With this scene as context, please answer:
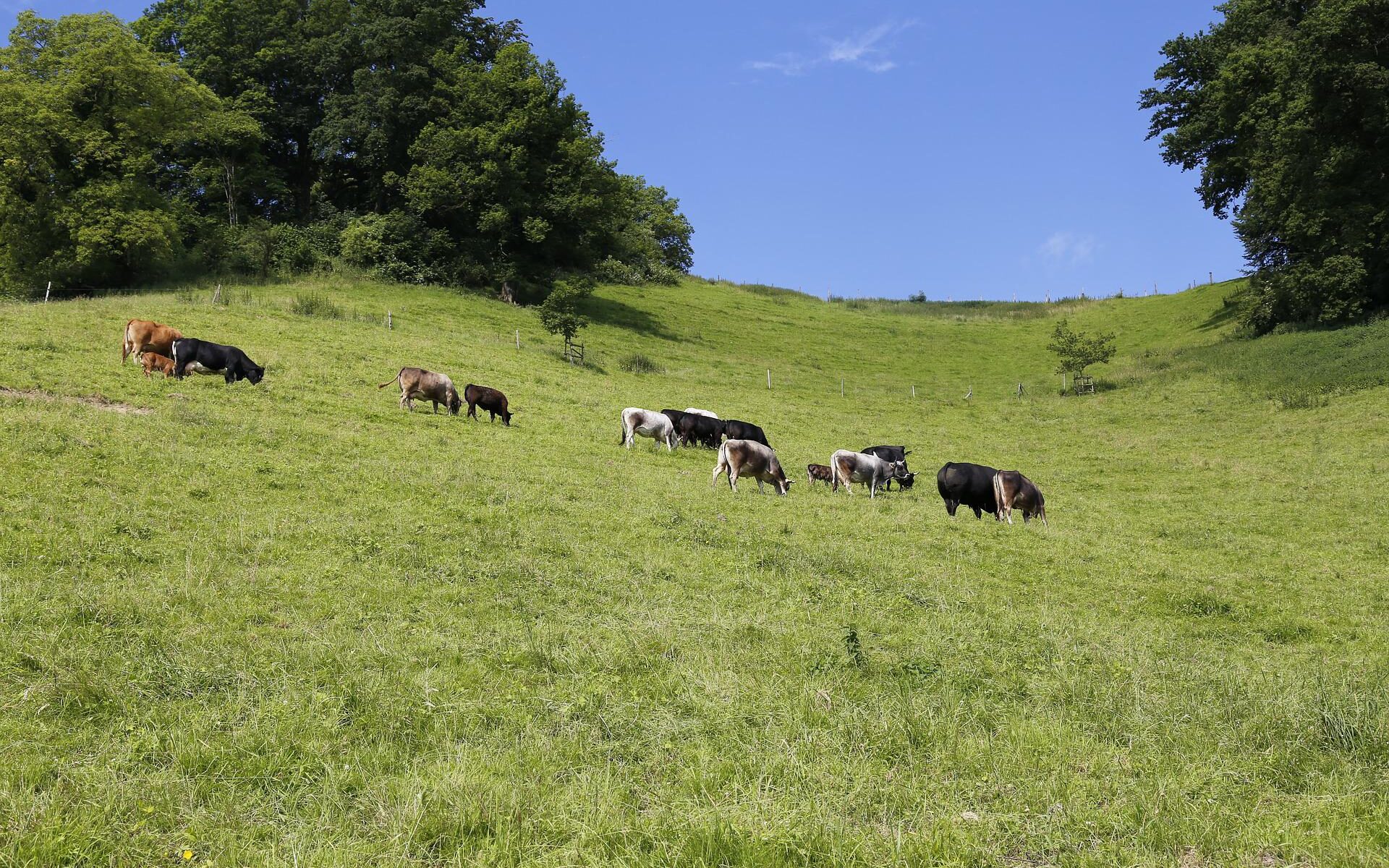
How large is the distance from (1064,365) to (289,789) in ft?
151

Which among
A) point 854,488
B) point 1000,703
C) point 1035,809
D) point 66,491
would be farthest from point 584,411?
point 1035,809

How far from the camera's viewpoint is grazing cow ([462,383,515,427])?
2430 centimetres

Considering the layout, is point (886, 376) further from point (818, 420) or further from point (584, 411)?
point (584, 411)

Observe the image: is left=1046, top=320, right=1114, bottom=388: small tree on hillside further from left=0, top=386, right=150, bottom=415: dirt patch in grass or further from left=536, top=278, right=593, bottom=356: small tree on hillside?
left=0, top=386, right=150, bottom=415: dirt patch in grass

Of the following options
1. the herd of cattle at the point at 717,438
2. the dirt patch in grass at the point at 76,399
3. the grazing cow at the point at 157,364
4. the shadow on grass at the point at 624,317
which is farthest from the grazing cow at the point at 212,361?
the shadow on grass at the point at 624,317

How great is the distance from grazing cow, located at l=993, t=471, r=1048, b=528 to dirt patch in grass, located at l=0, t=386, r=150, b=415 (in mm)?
18837

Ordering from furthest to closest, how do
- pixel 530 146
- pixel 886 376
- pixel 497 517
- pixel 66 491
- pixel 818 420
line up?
pixel 530 146 < pixel 886 376 < pixel 818 420 < pixel 497 517 < pixel 66 491

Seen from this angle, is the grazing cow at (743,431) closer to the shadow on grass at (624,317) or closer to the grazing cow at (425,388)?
the grazing cow at (425,388)

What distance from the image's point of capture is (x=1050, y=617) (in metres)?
10.1

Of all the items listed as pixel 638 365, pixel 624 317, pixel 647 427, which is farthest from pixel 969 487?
pixel 624 317

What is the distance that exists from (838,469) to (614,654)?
14885 millimetres

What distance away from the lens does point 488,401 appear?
24.4 metres

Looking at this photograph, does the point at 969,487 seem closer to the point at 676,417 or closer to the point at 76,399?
the point at 676,417

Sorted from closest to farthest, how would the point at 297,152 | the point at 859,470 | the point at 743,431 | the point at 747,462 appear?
the point at 747,462, the point at 859,470, the point at 743,431, the point at 297,152
